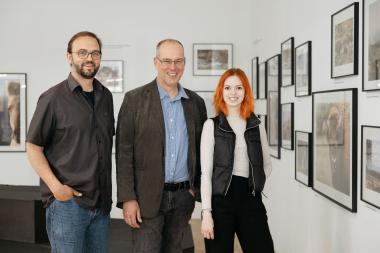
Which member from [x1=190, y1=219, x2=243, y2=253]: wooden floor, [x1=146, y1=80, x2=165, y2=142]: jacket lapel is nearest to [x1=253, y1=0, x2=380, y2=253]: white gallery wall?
[x1=190, y1=219, x2=243, y2=253]: wooden floor

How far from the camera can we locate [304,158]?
3795 millimetres

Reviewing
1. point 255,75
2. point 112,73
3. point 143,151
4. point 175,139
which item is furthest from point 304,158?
point 112,73

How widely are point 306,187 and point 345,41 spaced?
4.36 feet

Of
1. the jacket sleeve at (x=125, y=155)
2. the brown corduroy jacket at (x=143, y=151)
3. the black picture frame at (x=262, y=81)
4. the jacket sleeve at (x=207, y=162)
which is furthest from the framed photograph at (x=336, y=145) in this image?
the black picture frame at (x=262, y=81)

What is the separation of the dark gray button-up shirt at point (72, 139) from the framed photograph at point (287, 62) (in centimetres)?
225

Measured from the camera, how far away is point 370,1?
2590 mm

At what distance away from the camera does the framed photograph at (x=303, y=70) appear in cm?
368

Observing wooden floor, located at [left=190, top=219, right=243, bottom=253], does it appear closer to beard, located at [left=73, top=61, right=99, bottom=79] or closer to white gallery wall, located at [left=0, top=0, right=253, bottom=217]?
white gallery wall, located at [left=0, top=0, right=253, bottom=217]

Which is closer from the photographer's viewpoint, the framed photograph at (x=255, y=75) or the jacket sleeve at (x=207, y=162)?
the jacket sleeve at (x=207, y=162)

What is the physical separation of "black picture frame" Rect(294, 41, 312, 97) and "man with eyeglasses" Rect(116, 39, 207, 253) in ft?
4.60

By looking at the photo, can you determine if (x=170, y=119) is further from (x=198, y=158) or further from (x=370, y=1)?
(x=370, y=1)

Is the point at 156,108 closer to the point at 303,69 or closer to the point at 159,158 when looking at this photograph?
the point at 159,158

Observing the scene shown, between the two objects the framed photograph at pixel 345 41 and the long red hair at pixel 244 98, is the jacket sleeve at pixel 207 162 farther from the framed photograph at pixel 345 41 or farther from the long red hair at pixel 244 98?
the framed photograph at pixel 345 41

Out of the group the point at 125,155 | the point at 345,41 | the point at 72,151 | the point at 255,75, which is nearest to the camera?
the point at 72,151
